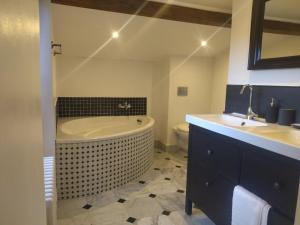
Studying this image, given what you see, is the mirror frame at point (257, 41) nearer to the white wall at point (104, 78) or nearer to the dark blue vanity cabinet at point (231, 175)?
the dark blue vanity cabinet at point (231, 175)

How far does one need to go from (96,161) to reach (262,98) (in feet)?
5.96

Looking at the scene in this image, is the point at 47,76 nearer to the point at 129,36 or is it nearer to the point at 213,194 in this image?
the point at 129,36

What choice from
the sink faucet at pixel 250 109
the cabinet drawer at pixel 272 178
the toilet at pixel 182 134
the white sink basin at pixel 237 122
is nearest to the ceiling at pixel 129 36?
the toilet at pixel 182 134

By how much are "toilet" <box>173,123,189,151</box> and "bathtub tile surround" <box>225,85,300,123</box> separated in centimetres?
143

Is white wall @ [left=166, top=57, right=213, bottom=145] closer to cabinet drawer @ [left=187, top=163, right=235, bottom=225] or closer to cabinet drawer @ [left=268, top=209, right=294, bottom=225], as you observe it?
cabinet drawer @ [left=187, top=163, right=235, bottom=225]

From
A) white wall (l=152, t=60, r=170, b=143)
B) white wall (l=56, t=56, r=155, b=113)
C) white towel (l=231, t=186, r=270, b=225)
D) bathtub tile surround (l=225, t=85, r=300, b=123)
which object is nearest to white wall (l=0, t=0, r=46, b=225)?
white towel (l=231, t=186, r=270, b=225)

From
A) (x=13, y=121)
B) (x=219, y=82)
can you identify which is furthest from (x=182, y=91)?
(x=13, y=121)

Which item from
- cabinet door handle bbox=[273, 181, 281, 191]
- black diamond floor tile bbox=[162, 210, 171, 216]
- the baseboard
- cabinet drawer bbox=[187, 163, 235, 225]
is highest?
cabinet door handle bbox=[273, 181, 281, 191]

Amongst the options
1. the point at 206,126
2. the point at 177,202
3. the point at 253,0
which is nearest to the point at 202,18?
the point at 253,0

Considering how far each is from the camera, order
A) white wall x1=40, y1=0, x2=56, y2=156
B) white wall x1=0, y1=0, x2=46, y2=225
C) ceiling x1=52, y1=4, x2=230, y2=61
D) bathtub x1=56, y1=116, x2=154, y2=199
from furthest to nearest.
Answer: ceiling x1=52, y1=4, x2=230, y2=61, bathtub x1=56, y1=116, x2=154, y2=199, white wall x1=40, y1=0, x2=56, y2=156, white wall x1=0, y1=0, x2=46, y2=225

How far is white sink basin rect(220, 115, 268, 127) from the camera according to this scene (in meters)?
1.95

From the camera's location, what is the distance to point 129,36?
10.9 ft

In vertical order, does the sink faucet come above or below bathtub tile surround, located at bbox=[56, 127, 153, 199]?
above

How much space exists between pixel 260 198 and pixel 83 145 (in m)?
1.76
